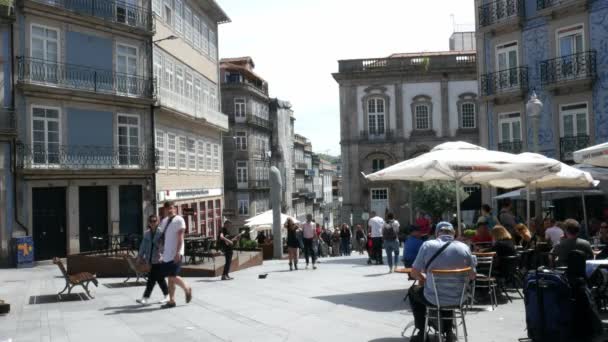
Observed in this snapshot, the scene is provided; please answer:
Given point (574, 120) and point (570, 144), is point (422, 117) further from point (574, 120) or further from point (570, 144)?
point (570, 144)

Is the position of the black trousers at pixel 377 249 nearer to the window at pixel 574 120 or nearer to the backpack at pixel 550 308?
the window at pixel 574 120

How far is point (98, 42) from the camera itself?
28172 mm

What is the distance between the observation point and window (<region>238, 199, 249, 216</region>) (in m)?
60.5

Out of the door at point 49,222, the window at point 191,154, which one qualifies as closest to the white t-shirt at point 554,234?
the door at point 49,222

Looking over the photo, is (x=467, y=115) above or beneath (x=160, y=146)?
above

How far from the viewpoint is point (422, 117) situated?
49.6 m

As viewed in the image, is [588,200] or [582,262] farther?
[588,200]

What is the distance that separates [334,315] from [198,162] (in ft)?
93.4

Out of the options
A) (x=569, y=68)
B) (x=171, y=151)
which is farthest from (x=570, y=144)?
(x=171, y=151)

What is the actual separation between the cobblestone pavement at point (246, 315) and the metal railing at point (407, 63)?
117ft

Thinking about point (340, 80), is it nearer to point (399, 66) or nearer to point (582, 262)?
point (399, 66)

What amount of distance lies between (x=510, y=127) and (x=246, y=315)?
22.3 m

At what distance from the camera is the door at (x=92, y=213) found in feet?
90.0

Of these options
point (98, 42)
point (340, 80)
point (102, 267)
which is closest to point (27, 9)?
point (98, 42)
